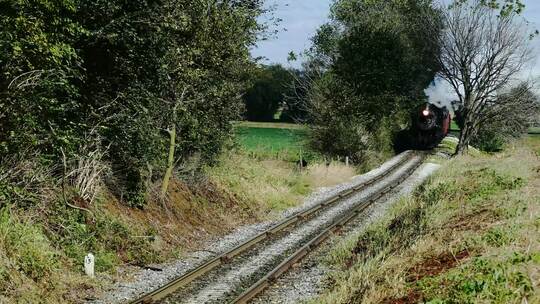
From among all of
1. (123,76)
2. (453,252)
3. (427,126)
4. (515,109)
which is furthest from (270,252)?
(515,109)

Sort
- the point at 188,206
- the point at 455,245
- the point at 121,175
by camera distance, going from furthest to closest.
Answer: the point at 188,206 < the point at 121,175 < the point at 455,245

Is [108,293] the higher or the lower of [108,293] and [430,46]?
the lower

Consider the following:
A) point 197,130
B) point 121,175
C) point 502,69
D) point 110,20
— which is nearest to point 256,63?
point 197,130

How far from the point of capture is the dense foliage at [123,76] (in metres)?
9.98

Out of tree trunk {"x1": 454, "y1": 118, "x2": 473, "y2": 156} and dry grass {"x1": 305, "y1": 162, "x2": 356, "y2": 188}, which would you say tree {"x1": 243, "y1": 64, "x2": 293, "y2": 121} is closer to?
tree trunk {"x1": 454, "y1": 118, "x2": 473, "y2": 156}

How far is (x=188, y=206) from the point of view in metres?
17.0

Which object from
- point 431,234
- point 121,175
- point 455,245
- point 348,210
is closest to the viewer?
point 455,245

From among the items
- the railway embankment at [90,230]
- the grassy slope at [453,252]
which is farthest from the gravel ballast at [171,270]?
the grassy slope at [453,252]

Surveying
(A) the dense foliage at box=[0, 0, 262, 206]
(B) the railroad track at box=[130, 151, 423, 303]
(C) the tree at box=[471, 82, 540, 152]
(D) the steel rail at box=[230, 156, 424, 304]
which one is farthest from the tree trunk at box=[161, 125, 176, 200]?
(C) the tree at box=[471, 82, 540, 152]

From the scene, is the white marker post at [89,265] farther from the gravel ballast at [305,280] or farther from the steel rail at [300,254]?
the gravel ballast at [305,280]

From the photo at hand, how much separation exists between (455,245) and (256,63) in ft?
37.1

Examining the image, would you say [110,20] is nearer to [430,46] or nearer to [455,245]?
[455,245]

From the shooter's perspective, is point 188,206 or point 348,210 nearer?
point 188,206

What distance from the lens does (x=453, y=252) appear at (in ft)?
31.6
